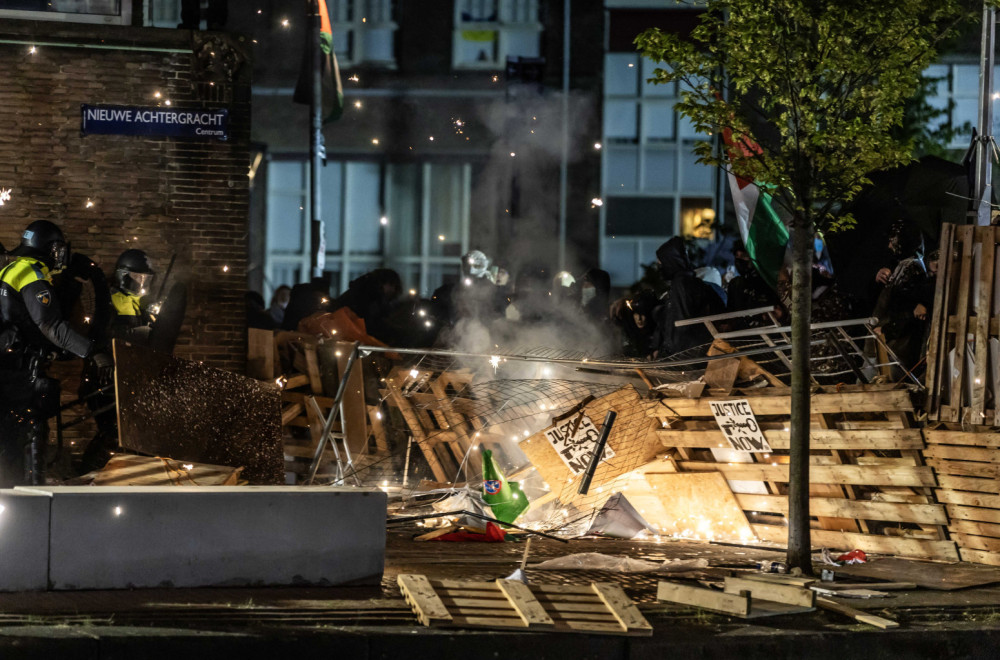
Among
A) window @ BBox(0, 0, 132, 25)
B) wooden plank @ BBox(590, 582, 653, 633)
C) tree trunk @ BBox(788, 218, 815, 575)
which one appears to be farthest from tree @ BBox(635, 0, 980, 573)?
window @ BBox(0, 0, 132, 25)

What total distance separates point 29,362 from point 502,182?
63.6ft

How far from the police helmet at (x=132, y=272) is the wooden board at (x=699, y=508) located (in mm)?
5129

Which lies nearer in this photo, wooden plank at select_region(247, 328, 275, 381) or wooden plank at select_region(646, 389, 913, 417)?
wooden plank at select_region(646, 389, 913, 417)

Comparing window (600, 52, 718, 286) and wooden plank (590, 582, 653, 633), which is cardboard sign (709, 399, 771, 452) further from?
window (600, 52, 718, 286)

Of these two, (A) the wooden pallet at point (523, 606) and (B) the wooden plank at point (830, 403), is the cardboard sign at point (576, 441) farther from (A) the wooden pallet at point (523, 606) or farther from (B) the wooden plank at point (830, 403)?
(A) the wooden pallet at point (523, 606)

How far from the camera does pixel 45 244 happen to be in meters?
9.84

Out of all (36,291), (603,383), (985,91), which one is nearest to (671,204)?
(985,91)

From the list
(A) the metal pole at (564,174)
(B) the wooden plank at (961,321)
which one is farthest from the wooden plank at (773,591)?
(A) the metal pole at (564,174)

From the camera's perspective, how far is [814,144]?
750 centimetres

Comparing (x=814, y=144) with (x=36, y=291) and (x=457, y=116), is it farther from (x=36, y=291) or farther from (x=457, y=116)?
(x=457, y=116)

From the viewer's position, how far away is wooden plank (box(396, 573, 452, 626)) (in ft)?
19.7

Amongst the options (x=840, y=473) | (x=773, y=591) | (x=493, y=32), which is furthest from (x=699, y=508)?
(x=493, y=32)

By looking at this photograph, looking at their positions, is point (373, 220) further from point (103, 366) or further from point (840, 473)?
point (840, 473)

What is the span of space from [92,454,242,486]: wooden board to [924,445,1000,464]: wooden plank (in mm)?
5344
